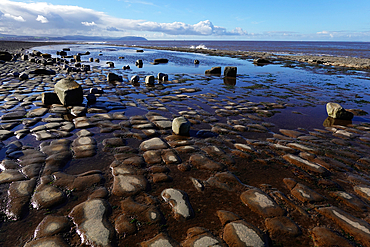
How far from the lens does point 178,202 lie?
309 cm

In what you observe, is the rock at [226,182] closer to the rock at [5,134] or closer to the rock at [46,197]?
the rock at [46,197]

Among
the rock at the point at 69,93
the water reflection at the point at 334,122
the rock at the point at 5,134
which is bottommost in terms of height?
the water reflection at the point at 334,122

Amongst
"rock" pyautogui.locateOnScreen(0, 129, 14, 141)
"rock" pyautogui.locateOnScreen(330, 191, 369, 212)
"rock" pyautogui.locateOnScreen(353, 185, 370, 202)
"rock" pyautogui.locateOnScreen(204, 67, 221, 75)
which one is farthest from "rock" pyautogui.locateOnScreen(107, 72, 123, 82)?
"rock" pyautogui.locateOnScreen(353, 185, 370, 202)

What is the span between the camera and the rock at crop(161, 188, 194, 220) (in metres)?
2.87

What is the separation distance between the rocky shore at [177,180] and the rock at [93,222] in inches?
0.6

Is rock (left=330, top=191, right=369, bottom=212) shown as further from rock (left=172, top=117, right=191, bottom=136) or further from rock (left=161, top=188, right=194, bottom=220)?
rock (left=172, top=117, right=191, bottom=136)

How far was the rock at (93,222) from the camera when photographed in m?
2.42

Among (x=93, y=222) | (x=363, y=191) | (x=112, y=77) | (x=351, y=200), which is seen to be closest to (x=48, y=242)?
(x=93, y=222)

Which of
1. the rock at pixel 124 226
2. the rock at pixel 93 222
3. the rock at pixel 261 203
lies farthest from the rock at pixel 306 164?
the rock at pixel 93 222

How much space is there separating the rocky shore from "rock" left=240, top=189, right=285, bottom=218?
2cm

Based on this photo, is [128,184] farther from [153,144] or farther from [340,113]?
[340,113]

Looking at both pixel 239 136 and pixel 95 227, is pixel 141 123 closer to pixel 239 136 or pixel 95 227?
pixel 239 136

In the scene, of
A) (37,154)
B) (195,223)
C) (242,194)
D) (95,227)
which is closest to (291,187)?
(242,194)

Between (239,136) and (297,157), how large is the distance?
1.58m
